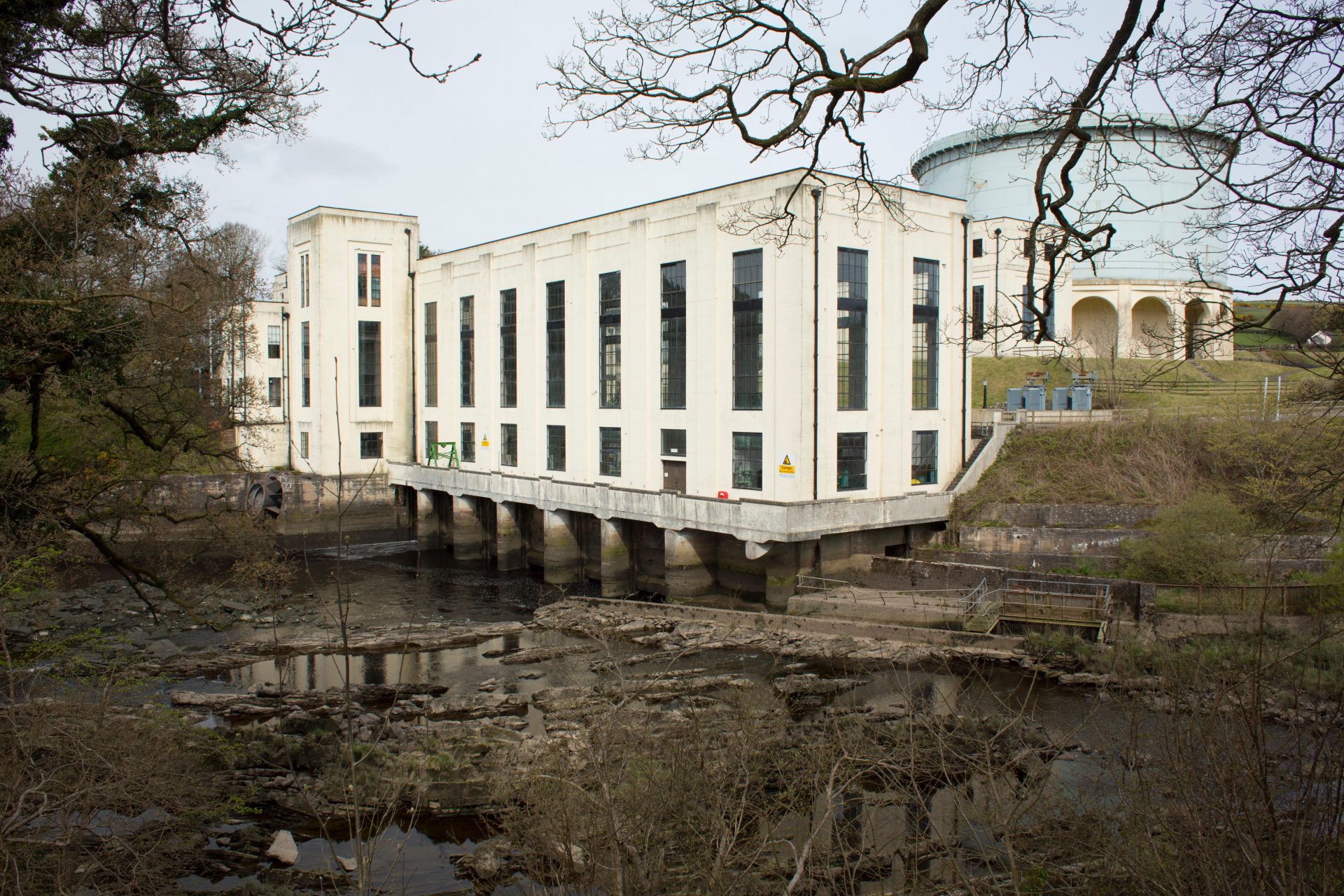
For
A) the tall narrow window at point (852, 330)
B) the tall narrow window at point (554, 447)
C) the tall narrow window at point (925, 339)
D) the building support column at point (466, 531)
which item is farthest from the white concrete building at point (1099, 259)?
the building support column at point (466, 531)

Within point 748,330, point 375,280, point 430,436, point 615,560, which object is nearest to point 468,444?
point 430,436

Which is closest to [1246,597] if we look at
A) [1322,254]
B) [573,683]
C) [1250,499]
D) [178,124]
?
[1250,499]

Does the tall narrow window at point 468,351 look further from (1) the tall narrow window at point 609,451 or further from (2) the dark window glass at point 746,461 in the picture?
(2) the dark window glass at point 746,461

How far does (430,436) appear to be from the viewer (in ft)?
156

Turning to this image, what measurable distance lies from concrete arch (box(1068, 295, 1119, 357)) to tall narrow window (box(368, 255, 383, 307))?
36.2 metres

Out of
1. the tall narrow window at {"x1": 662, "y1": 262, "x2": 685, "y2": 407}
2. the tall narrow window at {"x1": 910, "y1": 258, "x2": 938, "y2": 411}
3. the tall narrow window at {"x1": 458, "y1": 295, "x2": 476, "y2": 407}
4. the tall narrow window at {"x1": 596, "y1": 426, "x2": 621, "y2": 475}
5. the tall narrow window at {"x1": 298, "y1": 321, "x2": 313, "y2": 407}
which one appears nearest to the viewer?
the tall narrow window at {"x1": 910, "y1": 258, "x2": 938, "y2": 411}

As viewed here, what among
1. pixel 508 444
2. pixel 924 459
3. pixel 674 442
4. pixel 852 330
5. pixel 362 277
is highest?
pixel 362 277

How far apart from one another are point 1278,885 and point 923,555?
24488 mm

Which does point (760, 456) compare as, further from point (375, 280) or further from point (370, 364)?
point (375, 280)

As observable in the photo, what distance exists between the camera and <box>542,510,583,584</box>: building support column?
3556 centimetres

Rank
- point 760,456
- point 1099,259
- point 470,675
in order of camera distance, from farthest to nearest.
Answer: point 1099,259
point 760,456
point 470,675

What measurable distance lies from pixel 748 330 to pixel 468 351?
61.8 ft

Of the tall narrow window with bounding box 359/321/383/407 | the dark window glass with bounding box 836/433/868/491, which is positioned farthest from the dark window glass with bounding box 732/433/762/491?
the tall narrow window with bounding box 359/321/383/407

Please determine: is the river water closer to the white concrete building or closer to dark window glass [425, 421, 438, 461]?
dark window glass [425, 421, 438, 461]
